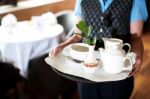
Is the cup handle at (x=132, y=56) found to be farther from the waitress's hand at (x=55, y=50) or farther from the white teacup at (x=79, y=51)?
the waitress's hand at (x=55, y=50)

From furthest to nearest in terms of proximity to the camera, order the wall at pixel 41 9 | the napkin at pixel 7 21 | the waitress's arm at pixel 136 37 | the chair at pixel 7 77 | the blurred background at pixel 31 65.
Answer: the wall at pixel 41 9 < the napkin at pixel 7 21 < the blurred background at pixel 31 65 < the chair at pixel 7 77 < the waitress's arm at pixel 136 37

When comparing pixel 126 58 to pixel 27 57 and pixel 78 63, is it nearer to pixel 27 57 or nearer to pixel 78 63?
pixel 78 63

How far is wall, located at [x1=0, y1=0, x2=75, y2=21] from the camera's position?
3201 millimetres

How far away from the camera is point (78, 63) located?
4.02ft

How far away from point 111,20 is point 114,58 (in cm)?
28

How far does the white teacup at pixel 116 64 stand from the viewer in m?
1.12

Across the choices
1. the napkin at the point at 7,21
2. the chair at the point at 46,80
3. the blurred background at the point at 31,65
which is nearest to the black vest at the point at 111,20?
the blurred background at the point at 31,65

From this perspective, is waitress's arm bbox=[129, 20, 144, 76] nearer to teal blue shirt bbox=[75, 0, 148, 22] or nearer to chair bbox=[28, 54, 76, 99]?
teal blue shirt bbox=[75, 0, 148, 22]

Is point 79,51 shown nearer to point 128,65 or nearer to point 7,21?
point 128,65

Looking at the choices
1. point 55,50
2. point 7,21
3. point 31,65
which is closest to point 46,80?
point 31,65

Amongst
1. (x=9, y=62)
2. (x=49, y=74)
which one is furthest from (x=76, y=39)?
(x=9, y=62)

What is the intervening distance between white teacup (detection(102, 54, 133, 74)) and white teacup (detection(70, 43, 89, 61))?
11cm

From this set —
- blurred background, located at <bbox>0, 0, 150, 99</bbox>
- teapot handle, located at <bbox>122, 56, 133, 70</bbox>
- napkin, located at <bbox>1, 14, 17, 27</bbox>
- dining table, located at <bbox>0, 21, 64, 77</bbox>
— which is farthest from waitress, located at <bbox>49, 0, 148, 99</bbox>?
napkin, located at <bbox>1, 14, 17, 27</bbox>

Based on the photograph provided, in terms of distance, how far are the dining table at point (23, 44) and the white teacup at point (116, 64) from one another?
1315 mm
